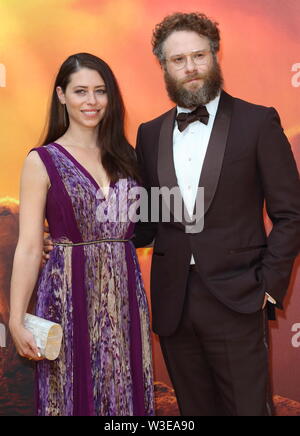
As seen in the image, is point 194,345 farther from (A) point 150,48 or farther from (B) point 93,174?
(A) point 150,48

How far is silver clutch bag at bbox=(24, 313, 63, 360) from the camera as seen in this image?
1.89 meters

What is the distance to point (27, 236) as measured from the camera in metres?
2.01

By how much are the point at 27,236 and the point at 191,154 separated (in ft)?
2.20

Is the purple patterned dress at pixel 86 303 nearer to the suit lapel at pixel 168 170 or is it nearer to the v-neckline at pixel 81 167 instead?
the v-neckline at pixel 81 167

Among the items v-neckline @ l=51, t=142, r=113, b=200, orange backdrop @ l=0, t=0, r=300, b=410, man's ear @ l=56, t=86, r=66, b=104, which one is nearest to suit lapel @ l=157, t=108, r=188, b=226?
v-neckline @ l=51, t=142, r=113, b=200

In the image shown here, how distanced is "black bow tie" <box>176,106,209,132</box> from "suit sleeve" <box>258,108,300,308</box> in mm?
224

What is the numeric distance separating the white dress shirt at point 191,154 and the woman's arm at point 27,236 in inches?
19.5

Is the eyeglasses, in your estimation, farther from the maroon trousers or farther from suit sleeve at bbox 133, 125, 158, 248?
the maroon trousers

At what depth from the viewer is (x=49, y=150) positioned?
2.08 m

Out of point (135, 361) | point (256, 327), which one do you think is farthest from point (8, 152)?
point (256, 327)

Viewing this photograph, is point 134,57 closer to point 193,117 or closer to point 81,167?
point 193,117

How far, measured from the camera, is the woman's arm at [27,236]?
78.9 inches

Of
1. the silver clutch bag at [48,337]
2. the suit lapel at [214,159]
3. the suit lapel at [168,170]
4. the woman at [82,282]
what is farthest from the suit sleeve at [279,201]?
the silver clutch bag at [48,337]

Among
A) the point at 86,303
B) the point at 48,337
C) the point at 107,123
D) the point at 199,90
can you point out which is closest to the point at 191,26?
the point at 199,90
